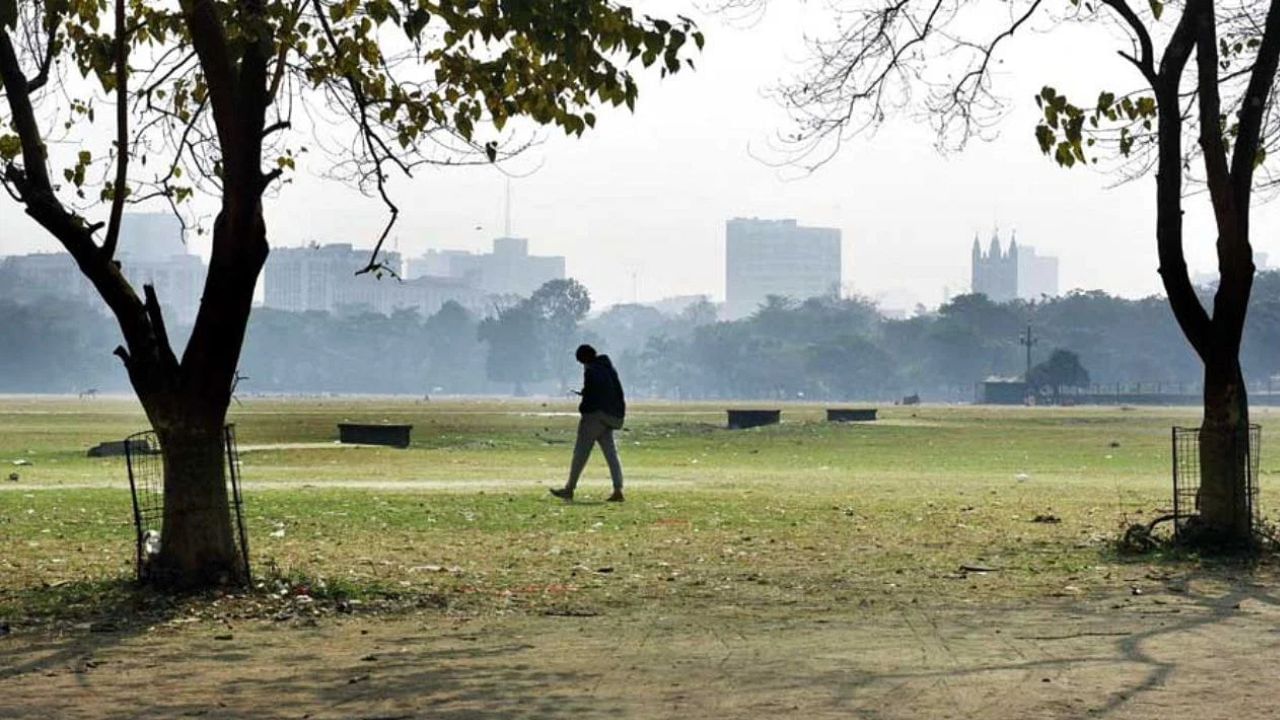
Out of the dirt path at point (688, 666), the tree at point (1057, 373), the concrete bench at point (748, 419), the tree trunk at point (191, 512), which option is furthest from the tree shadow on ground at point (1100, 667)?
the tree at point (1057, 373)

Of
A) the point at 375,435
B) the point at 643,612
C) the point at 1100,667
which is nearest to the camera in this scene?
the point at 1100,667

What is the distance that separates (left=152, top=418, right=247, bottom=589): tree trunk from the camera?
13516 millimetres

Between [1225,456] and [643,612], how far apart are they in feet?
20.0

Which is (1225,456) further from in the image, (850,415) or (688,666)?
(850,415)

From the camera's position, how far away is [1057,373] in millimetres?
150875

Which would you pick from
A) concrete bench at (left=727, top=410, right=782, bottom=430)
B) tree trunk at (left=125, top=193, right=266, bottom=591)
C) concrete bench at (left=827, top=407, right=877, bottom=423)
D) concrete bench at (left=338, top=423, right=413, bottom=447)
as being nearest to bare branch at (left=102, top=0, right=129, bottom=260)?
tree trunk at (left=125, top=193, right=266, bottom=591)

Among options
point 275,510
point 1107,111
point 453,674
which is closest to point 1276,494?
point 1107,111

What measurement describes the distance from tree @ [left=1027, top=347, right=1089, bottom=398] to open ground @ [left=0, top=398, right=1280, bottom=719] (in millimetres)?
125996

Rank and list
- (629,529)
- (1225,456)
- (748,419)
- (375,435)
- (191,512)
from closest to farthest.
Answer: (191,512), (1225,456), (629,529), (375,435), (748,419)

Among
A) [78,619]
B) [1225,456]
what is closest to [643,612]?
[78,619]

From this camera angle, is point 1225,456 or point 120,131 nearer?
point 120,131

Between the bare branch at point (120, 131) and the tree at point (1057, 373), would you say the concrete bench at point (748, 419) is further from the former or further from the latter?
the tree at point (1057, 373)

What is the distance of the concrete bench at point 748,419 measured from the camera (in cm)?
6122

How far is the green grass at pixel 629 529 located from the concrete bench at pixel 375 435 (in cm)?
302
